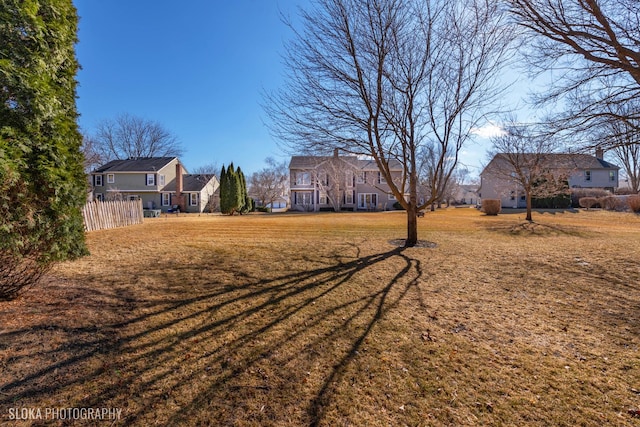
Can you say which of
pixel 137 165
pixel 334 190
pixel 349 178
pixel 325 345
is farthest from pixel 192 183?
pixel 325 345

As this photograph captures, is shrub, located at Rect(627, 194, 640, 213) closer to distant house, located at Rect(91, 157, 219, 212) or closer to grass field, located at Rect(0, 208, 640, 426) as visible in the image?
grass field, located at Rect(0, 208, 640, 426)

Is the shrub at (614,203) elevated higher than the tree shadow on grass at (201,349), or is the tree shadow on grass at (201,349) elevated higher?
the shrub at (614,203)

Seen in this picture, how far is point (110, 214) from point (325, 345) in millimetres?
15098

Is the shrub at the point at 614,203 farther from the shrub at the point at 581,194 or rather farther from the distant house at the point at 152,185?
the distant house at the point at 152,185

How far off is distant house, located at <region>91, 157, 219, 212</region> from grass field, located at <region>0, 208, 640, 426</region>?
2960cm

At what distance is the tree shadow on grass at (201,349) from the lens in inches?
86.1

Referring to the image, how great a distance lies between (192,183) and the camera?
34500mm

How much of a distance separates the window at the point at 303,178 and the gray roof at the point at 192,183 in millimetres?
11371

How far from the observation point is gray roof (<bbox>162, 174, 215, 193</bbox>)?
33.4 meters

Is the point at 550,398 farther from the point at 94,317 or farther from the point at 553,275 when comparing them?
the point at 94,317

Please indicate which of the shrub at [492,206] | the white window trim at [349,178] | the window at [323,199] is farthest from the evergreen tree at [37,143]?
the window at [323,199]

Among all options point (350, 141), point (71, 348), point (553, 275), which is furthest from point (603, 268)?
point (71, 348)

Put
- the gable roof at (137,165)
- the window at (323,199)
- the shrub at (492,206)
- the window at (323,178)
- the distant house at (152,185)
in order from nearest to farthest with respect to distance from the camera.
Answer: the shrub at (492,206) < the distant house at (152,185) < the gable roof at (137,165) < the window at (323,178) < the window at (323,199)

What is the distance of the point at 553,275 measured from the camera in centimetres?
566
